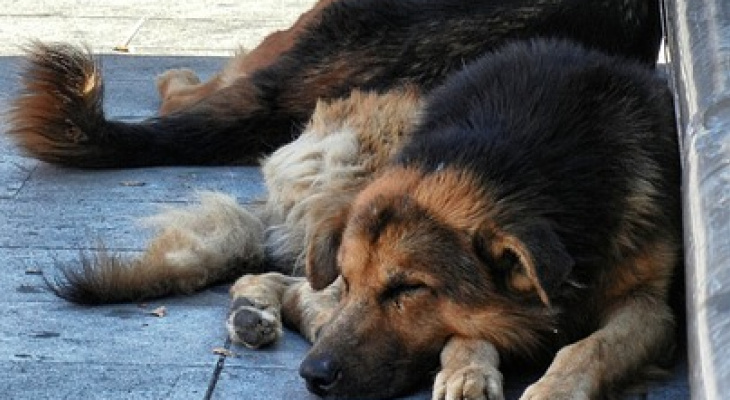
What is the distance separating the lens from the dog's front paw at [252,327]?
5.21 metres

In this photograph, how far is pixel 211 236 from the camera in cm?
596

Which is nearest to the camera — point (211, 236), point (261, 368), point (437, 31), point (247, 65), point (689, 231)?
point (689, 231)

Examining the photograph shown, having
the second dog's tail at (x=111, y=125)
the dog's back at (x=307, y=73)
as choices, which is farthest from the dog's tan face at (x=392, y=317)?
the second dog's tail at (x=111, y=125)

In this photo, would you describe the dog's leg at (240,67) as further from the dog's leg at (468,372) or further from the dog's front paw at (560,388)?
the dog's front paw at (560,388)

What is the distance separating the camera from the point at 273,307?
5.45 metres

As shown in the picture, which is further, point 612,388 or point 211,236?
point 211,236

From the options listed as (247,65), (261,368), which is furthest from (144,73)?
(261,368)

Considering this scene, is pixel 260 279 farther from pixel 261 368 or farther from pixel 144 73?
pixel 144 73

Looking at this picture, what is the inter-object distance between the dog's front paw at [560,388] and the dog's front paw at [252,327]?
108cm

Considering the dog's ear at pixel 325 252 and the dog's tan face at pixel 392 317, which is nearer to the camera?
the dog's tan face at pixel 392 317

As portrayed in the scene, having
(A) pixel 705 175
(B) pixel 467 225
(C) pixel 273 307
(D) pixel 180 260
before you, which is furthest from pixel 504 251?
(D) pixel 180 260

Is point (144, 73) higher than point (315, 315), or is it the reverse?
point (315, 315)

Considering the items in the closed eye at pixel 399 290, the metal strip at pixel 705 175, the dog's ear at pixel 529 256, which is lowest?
the closed eye at pixel 399 290

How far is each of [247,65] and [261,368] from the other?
2.91 metres
